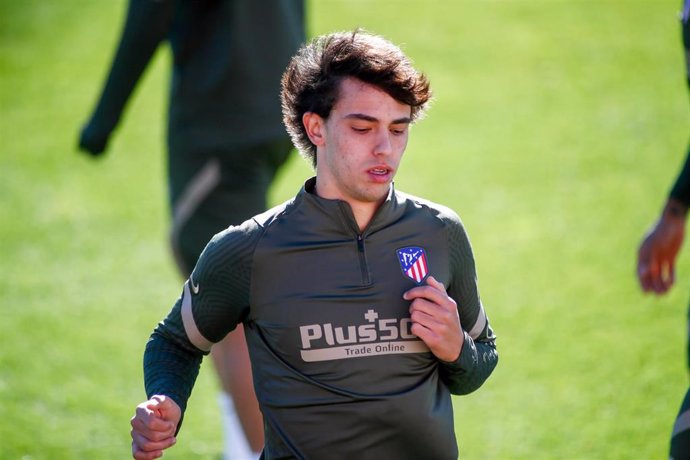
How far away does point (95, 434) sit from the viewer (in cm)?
477

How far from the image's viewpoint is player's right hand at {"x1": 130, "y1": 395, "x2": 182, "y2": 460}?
253 centimetres

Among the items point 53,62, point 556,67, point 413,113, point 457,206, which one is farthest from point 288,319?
point 53,62

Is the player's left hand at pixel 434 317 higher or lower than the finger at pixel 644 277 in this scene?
lower

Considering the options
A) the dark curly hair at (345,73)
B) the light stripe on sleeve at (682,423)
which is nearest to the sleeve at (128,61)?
the dark curly hair at (345,73)

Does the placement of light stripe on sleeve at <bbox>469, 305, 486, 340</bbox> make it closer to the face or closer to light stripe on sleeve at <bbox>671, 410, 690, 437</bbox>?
the face

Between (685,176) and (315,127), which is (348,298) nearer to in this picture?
(315,127)

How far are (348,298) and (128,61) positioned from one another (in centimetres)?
172

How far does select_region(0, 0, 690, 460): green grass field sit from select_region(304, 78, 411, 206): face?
225 cm

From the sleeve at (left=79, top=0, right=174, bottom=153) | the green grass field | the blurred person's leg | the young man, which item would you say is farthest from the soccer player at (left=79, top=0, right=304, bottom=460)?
the young man

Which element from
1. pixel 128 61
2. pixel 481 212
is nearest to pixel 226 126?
pixel 128 61

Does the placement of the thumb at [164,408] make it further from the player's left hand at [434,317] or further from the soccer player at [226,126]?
the soccer player at [226,126]

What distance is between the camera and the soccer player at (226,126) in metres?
4.18

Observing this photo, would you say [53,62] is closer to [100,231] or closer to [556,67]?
[100,231]

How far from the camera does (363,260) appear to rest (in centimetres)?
263
